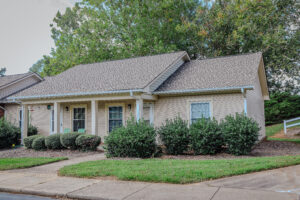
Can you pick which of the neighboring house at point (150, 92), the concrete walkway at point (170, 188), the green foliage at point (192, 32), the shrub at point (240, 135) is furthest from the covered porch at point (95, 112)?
the green foliage at point (192, 32)

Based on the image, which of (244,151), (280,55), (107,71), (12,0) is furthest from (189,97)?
(280,55)

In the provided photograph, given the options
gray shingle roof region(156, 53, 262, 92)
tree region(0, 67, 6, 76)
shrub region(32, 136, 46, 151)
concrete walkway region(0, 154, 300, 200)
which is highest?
tree region(0, 67, 6, 76)

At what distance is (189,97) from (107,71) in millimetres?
5970

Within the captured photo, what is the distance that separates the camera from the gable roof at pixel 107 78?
42.0 feet

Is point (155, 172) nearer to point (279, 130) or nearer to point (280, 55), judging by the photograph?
point (279, 130)

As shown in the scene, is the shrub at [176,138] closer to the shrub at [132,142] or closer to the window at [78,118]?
the shrub at [132,142]

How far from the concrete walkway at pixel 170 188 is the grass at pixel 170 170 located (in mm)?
222

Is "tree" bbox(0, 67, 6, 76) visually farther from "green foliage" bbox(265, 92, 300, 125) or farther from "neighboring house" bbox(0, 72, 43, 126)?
"green foliage" bbox(265, 92, 300, 125)

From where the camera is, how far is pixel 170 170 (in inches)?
265

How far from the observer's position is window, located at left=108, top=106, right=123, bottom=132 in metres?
14.2

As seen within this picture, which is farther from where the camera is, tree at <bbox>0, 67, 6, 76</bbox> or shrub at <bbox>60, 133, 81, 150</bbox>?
tree at <bbox>0, 67, 6, 76</bbox>

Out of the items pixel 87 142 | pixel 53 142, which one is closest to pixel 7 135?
pixel 53 142

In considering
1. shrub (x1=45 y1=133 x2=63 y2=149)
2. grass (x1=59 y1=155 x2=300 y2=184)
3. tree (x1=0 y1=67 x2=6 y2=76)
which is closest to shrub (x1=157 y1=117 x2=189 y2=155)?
grass (x1=59 y1=155 x2=300 y2=184)

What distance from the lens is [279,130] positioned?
21.2 metres
